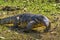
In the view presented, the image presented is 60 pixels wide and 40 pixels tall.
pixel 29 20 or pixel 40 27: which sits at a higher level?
pixel 29 20

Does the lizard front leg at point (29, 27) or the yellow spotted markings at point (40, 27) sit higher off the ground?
the lizard front leg at point (29, 27)

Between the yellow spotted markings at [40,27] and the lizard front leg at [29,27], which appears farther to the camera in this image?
the yellow spotted markings at [40,27]

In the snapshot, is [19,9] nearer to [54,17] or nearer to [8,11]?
[8,11]

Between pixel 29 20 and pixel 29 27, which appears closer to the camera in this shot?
pixel 29 27

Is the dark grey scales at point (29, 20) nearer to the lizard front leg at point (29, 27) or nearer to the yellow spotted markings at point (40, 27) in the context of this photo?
the lizard front leg at point (29, 27)

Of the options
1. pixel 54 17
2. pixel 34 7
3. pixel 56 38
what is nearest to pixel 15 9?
pixel 34 7

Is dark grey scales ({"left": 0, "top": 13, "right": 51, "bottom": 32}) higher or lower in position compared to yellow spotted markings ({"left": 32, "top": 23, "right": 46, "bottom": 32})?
higher

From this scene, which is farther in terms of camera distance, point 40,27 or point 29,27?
point 40,27

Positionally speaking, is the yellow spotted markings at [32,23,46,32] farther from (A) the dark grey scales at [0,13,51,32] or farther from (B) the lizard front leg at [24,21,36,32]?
(B) the lizard front leg at [24,21,36,32]

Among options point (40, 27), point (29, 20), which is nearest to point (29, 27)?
point (29, 20)

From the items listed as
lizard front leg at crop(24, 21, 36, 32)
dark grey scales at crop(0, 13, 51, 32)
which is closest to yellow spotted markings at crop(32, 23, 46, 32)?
dark grey scales at crop(0, 13, 51, 32)

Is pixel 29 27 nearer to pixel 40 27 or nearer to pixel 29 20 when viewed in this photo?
pixel 29 20

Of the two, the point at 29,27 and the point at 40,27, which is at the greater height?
the point at 29,27

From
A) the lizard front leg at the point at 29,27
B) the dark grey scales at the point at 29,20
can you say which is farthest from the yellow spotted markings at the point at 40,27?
the lizard front leg at the point at 29,27
